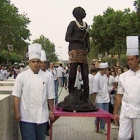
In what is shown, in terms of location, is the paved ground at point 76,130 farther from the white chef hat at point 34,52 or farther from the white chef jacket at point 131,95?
the white chef hat at point 34,52

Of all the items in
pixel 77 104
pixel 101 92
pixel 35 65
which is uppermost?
pixel 35 65

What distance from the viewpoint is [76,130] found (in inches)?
338

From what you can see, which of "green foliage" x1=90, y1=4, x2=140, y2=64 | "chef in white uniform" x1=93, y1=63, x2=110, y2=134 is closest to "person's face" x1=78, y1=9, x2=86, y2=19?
"chef in white uniform" x1=93, y1=63, x2=110, y2=134

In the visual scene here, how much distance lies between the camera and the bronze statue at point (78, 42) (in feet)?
23.4

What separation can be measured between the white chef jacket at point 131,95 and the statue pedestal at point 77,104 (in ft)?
6.71

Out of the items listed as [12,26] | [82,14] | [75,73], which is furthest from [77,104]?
[12,26]

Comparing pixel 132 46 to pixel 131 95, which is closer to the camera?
pixel 131 95

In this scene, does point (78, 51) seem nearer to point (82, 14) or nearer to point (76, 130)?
point (82, 14)

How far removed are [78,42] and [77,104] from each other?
135cm

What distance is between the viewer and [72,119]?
10352 mm

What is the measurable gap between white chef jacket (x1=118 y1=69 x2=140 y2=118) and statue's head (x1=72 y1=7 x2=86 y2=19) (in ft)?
9.36

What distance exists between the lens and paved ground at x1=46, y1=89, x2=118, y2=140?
7.76 metres

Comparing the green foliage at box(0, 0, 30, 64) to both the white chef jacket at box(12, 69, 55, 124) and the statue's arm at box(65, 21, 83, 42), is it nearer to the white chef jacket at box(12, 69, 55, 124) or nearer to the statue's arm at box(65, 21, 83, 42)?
the statue's arm at box(65, 21, 83, 42)

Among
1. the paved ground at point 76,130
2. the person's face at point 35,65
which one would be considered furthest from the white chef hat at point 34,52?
the paved ground at point 76,130
